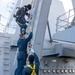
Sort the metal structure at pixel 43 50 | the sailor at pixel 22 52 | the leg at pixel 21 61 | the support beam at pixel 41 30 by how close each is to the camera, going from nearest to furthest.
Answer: the support beam at pixel 41 30, the metal structure at pixel 43 50, the sailor at pixel 22 52, the leg at pixel 21 61

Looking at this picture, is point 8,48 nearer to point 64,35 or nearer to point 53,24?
point 64,35

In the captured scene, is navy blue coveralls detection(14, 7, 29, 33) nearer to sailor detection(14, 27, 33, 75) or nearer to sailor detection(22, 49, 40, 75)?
sailor detection(14, 27, 33, 75)

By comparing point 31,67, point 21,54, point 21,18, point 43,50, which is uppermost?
point 21,18

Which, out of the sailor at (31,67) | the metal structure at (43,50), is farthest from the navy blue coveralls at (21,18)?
the sailor at (31,67)

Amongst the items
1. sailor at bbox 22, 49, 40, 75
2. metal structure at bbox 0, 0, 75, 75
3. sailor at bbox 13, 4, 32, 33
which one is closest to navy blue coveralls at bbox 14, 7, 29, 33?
sailor at bbox 13, 4, 32, 33

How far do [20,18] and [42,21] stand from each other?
1.70 meters

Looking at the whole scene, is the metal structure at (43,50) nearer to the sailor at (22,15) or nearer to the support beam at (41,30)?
the support beam at (41,30)

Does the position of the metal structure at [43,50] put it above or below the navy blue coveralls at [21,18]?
below

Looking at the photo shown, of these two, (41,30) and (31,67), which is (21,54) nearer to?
(41,30)

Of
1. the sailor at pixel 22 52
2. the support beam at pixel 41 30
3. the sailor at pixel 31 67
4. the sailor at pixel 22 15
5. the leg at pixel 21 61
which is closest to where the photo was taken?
the sailor at pixel 31 67

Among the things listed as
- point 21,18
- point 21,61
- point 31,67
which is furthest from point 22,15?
point 31,67

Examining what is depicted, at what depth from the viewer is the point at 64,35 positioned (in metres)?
8.58

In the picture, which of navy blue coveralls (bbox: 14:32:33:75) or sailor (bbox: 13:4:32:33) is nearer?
navy blue coveralls (bbox: 14:32:33:75)

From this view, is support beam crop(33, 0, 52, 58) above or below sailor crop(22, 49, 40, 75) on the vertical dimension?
above
